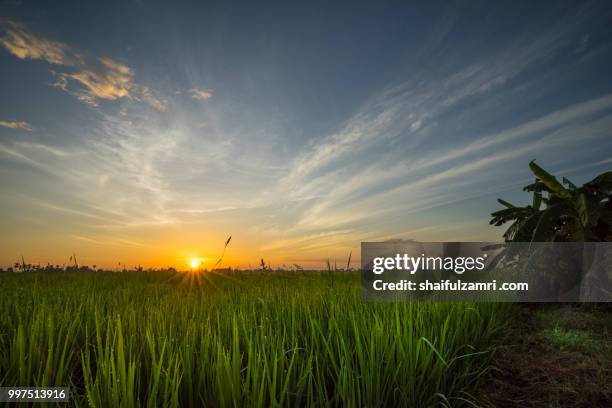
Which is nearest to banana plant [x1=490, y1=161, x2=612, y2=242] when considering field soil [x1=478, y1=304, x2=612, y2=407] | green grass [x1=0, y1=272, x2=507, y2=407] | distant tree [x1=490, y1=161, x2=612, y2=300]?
distant tree [x1=490, y1=161, x2=612, y2=300]

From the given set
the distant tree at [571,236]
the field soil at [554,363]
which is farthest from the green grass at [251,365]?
the distant tree at [571,236]

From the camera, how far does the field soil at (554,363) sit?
2.52 m

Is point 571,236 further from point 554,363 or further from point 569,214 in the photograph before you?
point 554,363

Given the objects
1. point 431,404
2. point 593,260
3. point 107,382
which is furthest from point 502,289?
point 107,382

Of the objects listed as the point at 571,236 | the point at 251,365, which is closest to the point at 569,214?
the point at 571,236

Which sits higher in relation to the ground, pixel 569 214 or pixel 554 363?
pixel 569 214

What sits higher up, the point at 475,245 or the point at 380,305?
the point at 475,245

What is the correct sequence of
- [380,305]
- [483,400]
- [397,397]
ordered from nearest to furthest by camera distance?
[397,397], [483,400], [380,305]

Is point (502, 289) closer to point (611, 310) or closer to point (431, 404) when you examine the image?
point (611, 310)

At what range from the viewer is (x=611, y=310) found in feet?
15.5

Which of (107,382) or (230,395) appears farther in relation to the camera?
(230,395)

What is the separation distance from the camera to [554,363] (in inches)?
123

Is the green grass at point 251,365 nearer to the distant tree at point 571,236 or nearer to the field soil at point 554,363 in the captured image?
the field soil at point 554,363

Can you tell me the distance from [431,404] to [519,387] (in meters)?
0.89
